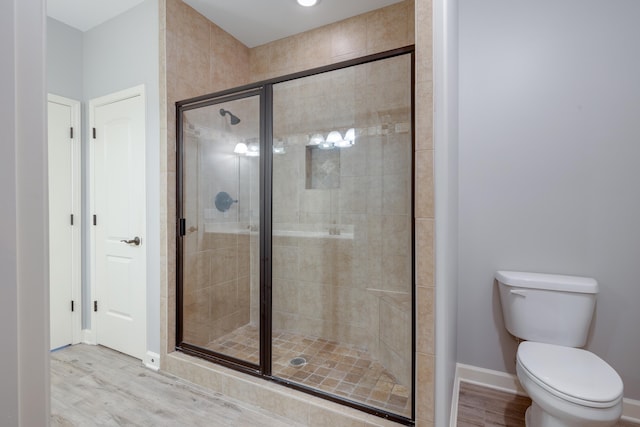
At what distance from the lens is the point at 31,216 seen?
0.45m

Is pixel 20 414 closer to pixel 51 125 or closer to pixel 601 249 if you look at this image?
pixel 601 249

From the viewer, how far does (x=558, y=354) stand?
1595 mm

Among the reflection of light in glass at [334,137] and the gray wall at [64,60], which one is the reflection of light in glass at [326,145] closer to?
the reflection of light in glass at [334,137]

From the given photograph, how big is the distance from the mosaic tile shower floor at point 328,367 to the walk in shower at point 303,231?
0.01 meters

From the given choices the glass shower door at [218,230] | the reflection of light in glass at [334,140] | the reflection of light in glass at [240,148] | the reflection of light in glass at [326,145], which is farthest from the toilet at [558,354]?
the reflection of light in glass at [240,148]

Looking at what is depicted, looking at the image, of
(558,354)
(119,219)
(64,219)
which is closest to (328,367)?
(558,354)

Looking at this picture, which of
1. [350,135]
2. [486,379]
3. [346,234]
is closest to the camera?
[486,379]

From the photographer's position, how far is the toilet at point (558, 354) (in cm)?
128

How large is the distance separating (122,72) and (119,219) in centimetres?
123

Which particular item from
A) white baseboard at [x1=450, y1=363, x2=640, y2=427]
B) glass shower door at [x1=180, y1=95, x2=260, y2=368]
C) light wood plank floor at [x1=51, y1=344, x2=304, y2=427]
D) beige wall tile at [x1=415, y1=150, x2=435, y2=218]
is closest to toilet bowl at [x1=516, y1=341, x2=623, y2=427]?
white baseboard at [x1=450, y1=363, x2=640, y2=427]

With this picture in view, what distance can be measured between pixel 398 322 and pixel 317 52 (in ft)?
7.81

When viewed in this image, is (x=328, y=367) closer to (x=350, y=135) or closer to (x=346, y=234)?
(x=346, y=234)

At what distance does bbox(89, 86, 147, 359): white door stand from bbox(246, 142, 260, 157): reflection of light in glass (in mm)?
905

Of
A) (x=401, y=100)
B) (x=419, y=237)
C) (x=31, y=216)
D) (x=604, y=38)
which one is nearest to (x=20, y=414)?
(x=31, y=216)
